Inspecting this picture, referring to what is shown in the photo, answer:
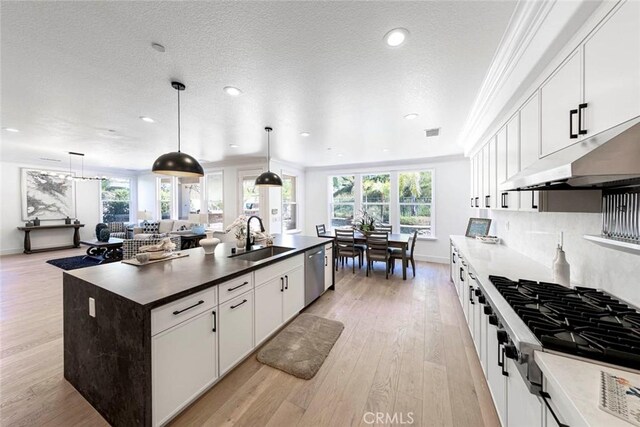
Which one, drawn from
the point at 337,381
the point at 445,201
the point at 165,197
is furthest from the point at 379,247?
the point at 165,197

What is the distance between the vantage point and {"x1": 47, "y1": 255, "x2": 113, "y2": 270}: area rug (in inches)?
204

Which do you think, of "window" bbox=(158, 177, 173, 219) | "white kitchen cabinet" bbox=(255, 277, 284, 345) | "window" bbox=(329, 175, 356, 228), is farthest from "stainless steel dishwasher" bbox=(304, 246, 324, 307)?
"window" bbox=(158, 177, 173, 219)

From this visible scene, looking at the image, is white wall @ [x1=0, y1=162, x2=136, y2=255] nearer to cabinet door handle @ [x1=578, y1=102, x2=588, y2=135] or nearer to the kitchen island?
the kitchen island

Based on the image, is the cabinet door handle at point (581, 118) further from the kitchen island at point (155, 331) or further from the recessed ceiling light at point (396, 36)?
the kitchen island at point (155, 331)

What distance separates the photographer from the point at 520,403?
1.12m

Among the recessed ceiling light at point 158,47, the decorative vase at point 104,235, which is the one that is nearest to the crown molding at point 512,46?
the recessed ceiling light at point 158,47

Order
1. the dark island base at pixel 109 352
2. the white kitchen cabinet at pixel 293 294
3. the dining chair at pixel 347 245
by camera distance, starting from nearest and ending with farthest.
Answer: the dark island base at pixel 109 352, the white kitchen cabinet at pixel 293 294, the dining chair at pixel 347 245

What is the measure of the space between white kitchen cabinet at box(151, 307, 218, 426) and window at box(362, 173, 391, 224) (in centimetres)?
549

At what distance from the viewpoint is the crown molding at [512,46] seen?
141 cm

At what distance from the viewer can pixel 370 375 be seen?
200 centimetres

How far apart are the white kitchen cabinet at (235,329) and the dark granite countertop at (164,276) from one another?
0.26 m

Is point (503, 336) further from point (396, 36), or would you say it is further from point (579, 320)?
point (396, 36)

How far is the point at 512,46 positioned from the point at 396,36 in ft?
3.02

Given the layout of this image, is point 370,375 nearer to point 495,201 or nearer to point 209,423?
point 209,423
